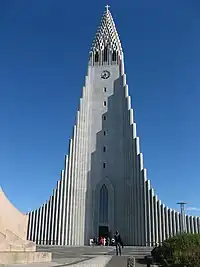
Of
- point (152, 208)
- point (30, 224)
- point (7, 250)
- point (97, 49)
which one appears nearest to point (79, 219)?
point (30, 224)

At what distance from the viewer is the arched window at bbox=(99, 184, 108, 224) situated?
118 ft

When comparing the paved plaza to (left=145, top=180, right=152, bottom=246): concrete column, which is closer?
the paved plaza

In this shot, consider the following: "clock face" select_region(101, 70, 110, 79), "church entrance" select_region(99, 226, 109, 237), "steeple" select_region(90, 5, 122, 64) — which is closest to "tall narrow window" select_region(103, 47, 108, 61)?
"steeple" select_region(90, 5, 122, 64)

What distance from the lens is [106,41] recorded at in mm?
46312

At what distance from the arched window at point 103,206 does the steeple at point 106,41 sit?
18.5 meters

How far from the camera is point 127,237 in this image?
34344 millimetres

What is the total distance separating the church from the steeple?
5.50m

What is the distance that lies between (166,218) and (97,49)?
25343 millimetres

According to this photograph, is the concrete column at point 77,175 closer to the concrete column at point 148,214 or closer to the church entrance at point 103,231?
the church entrance at point 103,231

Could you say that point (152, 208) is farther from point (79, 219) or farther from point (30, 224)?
point (30, 224)

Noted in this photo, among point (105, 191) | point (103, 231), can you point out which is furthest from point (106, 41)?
point (103, 231)

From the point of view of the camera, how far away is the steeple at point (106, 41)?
45.2 meters

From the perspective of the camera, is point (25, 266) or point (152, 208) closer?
point (25, 266)

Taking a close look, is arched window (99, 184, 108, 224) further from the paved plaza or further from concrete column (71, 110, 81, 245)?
the paved plaza
